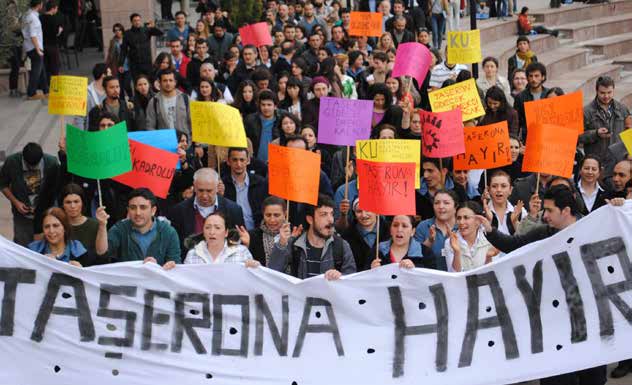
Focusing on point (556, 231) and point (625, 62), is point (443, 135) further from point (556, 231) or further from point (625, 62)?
point (625, 62)

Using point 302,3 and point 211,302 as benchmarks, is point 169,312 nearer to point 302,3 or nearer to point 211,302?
point 211,302

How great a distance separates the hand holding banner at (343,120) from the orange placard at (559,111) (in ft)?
4.51

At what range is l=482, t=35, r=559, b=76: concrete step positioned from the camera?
2072 cm

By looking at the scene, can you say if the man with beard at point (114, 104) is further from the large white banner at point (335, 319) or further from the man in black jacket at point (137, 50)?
the man in black jacket at point (137, 50)

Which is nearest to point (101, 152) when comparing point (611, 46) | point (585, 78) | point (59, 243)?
point (59, 243)

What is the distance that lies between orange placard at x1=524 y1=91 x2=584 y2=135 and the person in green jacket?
12.0 ft

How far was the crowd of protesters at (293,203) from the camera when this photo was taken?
825 cm

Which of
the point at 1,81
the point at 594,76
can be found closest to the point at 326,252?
the point at 1,81

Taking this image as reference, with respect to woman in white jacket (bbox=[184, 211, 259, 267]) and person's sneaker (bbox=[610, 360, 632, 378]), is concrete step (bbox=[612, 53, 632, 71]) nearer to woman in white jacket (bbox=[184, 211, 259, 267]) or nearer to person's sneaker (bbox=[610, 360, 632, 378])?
person's sneaker (bbox=[610, 360, 632, 378])

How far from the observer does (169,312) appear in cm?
769

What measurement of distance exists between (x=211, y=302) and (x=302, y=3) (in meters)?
14.6

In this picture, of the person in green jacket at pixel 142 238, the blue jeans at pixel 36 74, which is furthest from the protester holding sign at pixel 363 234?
the blue jeans at pixel 36 74

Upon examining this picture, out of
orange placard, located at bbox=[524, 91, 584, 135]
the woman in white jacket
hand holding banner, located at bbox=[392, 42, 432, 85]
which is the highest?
hand holding banner, located at bbox=[392, 42, 432, 85]

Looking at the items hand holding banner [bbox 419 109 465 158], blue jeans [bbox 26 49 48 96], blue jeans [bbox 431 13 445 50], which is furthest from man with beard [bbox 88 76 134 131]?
blue jeans [bbox 431 13 445 50]
